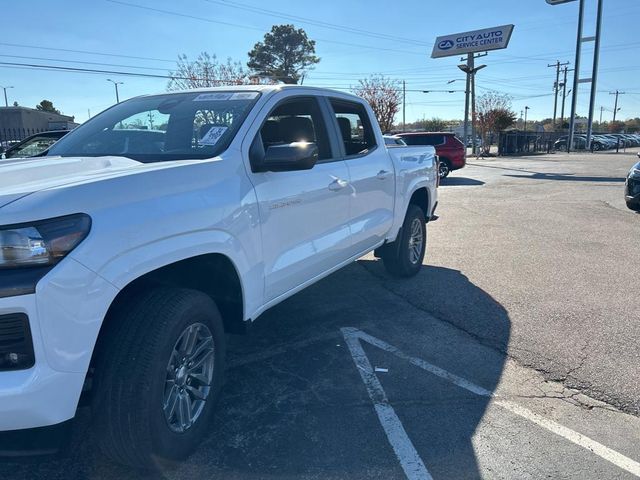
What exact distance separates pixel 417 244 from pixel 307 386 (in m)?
3.14

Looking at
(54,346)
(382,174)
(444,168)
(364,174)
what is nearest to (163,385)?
(54,346)

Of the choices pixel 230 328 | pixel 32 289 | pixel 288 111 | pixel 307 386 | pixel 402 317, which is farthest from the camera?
pixel 402 317

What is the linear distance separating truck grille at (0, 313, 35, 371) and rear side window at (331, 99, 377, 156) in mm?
3124

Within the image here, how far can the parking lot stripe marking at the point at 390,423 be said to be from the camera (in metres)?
2.72

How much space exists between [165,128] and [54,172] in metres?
1.02

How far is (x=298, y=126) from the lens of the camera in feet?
13.5

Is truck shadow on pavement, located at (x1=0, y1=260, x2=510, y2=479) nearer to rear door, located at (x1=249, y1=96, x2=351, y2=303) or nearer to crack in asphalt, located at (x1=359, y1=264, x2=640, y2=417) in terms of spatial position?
crack in asphalt, located at (x1=359, y1=264, x2=640, y2=417)

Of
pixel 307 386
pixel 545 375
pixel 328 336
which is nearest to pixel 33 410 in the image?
pixel 307 386

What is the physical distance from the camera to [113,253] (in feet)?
7.07

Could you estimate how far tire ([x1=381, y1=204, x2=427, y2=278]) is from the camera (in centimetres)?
585

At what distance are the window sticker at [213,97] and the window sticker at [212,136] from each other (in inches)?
19.0

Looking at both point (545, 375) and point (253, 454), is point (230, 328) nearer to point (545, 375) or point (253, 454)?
point (253, 454)

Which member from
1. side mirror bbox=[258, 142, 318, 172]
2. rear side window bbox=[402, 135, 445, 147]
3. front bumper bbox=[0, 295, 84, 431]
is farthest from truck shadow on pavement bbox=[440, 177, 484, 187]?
front bumper bbox=[0, 295, 84, 431]

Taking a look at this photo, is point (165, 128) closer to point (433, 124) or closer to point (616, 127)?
point (433, 124)
